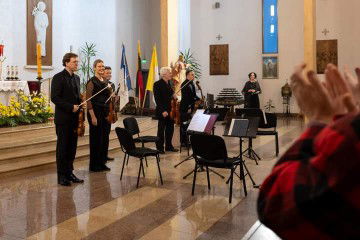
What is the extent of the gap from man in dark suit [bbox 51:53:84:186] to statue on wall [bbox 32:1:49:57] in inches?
267

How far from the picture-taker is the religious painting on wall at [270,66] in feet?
50.7

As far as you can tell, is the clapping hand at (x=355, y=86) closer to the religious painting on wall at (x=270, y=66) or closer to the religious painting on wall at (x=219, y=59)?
the religious painting on wall at (x=270, y=66)

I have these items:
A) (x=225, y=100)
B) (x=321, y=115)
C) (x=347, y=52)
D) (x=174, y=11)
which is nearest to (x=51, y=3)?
(x=174, y=11)

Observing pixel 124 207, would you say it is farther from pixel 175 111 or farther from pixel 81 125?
pixel 175 111

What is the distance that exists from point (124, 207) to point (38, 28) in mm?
8553

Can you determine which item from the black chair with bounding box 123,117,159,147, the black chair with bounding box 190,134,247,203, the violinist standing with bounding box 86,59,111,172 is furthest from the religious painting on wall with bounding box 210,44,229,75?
the black chair with bounding box 190,134,247,203

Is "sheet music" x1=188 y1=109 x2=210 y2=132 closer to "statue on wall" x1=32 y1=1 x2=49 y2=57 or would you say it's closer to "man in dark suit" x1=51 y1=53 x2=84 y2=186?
"man in dark suit" x1=51 y1=53 x2=84 y2=186

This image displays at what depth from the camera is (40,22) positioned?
11531mm

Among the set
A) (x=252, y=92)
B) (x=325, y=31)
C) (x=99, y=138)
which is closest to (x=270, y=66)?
(x=325, y=31)

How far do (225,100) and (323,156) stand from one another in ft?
42.3

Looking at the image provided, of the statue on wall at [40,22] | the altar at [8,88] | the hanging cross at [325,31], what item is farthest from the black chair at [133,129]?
the hanging cross at [325,31]

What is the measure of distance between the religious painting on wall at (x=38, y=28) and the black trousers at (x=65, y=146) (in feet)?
22.0

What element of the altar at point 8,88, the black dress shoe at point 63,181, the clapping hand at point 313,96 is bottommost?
the black dress shoe at point 63,181

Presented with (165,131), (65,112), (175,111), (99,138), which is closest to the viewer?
(65,112)
